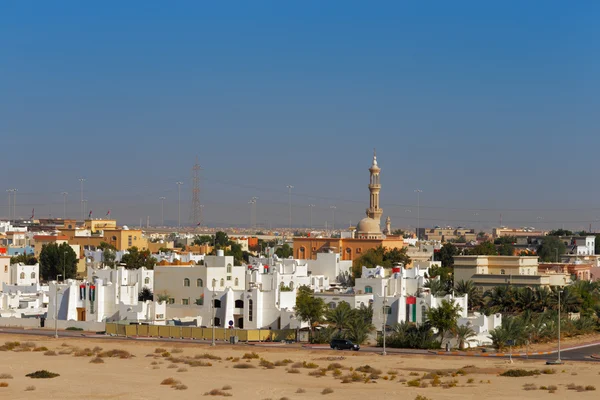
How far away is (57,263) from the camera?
11381 centimetres

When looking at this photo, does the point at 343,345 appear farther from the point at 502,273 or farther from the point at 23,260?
the point at 23,260

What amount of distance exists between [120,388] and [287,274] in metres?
38.3

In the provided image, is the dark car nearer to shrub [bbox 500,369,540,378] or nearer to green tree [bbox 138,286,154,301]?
shrub [bbox 500,369,540,378]

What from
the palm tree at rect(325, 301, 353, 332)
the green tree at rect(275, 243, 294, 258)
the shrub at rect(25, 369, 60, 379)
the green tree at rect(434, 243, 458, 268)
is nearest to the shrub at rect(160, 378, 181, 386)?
the shrub at rect(25, 369, 60, 379)

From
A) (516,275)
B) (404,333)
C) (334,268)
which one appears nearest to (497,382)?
(404,333)

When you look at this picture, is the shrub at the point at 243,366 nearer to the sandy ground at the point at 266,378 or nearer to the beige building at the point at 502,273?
the sandy ground at the point at 266,378

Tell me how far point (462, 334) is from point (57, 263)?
6003 cm

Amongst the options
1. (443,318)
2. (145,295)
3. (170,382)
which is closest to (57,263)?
(145,295)

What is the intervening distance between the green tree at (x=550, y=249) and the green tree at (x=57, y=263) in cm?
5761

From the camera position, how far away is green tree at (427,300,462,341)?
63844 mm

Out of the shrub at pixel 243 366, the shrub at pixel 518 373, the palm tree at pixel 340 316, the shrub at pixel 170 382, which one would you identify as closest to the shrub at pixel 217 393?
the shrub at pixel 170 382

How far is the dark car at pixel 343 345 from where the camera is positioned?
207ft

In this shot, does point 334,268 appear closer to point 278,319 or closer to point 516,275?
point 516,275

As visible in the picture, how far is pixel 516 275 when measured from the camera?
89.8 m
